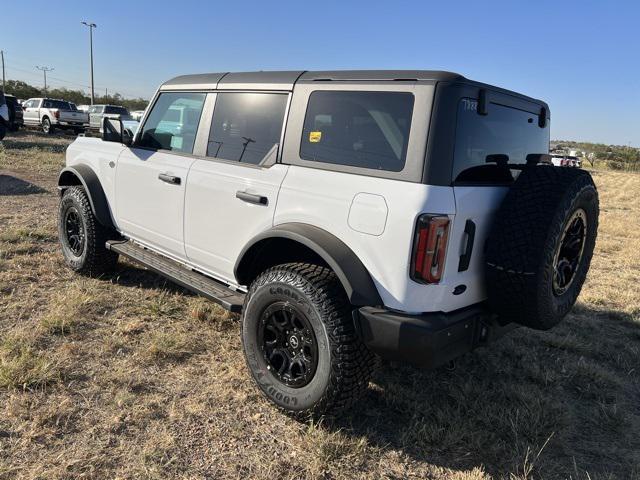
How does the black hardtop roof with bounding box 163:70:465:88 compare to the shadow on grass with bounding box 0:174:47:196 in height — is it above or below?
above

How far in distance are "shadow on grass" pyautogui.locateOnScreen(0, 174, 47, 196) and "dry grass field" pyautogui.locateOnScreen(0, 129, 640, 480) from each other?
5092mm

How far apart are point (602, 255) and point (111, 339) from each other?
6900 mm

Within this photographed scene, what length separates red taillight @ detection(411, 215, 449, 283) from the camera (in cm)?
229

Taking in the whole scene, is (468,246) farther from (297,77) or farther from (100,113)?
(100,113)

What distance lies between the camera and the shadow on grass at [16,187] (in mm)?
8694

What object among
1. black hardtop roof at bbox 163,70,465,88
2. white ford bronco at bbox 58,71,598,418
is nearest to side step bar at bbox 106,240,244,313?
white ford bronco at bbox 58,71,598,418

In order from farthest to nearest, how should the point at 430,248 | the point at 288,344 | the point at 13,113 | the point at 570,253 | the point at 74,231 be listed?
the point at 13,113 < the point at 74,231 < the point at 570,253 < the point at 288,344 < the point at 430,248

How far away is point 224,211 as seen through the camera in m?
3.21

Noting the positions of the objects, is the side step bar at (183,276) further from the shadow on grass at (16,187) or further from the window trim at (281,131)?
the shadow on grass at (16,187)

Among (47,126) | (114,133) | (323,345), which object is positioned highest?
(114,133)

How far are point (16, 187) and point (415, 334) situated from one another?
362 inches

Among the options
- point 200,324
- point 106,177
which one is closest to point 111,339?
point 200,324

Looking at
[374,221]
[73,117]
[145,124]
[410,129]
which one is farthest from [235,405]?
[73,117]

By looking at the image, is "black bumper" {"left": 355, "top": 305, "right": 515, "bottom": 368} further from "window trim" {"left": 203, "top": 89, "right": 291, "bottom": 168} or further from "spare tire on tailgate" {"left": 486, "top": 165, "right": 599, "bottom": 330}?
"window trim" {"left": 203, "top": 89, "right": 291, "bottom": 168}
